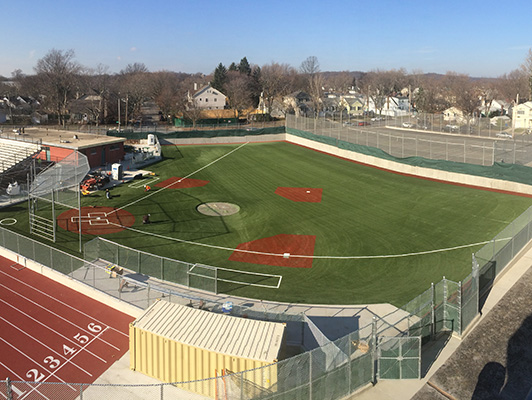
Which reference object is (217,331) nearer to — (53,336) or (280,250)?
(53,336)

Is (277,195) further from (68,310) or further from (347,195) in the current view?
(68,310)

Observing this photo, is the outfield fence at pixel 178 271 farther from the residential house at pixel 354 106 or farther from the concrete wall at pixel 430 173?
the residential house at pixel 354 106

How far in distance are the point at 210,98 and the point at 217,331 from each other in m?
109

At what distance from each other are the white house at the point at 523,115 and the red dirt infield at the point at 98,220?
Answer: 73.7 m

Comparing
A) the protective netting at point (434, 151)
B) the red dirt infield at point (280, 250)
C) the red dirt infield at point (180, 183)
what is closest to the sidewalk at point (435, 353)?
the red dirt infield at point (280, 250)

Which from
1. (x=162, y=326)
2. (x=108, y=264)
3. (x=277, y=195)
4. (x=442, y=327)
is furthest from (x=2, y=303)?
(x=277, y=195)

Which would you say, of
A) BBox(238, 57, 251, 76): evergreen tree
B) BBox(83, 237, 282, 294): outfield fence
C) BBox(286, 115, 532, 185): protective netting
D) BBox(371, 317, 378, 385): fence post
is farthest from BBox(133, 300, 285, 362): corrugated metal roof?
BBox(238, 57, 251, 76): evergreen tree

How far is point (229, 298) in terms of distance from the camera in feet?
73.7

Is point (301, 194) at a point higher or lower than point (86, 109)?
lower

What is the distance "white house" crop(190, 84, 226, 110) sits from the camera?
11794cm

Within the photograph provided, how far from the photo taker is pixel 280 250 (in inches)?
1148

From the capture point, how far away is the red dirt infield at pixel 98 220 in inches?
1273

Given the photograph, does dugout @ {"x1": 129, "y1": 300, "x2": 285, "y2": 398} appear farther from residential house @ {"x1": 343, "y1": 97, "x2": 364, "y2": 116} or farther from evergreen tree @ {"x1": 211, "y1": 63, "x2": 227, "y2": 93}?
residential house @ {"x1": 343, "y1": 97, "x2": 364, "y2": 116}

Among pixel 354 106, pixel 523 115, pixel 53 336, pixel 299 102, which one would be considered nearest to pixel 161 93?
pixel 299 102
